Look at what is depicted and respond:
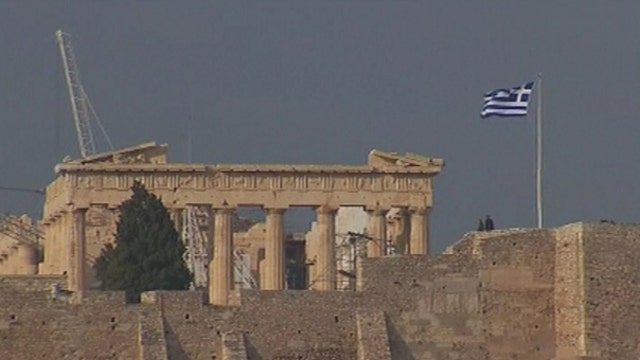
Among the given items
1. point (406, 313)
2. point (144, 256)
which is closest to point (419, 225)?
point (144, 256)

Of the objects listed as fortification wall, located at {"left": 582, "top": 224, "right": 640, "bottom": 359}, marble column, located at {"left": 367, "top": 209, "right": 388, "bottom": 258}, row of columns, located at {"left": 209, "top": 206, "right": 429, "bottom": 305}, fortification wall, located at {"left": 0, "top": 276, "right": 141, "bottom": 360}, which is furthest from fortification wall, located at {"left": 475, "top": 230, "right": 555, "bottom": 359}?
marble column, located at {"left": 367, "top": 209, "right": 388, "bottom": 258}

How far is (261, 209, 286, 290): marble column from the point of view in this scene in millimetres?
122062

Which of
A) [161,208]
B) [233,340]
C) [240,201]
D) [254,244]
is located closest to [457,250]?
[233,340]

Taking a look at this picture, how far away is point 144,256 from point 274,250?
Answer: 1147 inches

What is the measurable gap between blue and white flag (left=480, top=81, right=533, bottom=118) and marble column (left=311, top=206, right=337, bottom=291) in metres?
31.3

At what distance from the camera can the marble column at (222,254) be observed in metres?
120

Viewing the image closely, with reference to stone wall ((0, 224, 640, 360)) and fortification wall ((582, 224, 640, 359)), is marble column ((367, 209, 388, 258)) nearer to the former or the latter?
stone wall ((0, 224, 640, 360))

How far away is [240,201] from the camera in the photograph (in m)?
123

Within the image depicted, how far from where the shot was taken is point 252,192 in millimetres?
123562

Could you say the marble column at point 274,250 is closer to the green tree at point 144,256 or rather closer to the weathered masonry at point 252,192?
the weathered masonry at point 252,192

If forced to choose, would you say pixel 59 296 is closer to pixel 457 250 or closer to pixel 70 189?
pixel 457 250

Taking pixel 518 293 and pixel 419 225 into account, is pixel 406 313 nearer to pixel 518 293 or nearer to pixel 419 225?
pixel 518 293

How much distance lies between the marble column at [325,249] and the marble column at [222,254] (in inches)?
127

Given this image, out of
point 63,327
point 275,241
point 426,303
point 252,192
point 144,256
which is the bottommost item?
point 63,327
